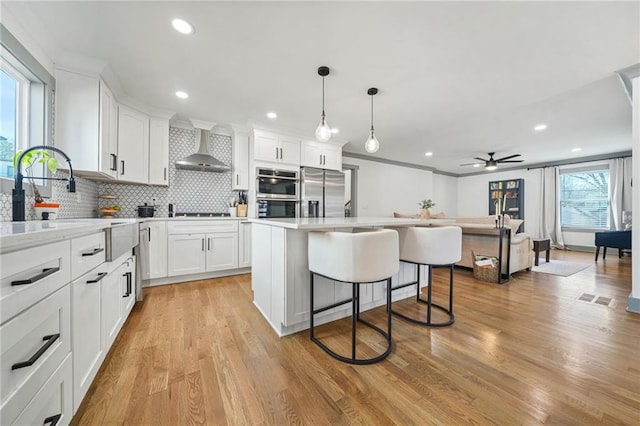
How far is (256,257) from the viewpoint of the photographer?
235cm

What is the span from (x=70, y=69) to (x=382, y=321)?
3830 millimetres

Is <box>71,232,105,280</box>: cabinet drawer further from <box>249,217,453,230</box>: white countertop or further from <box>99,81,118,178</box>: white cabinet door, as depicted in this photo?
<box>99,81,118,178</box>: white cabinet door

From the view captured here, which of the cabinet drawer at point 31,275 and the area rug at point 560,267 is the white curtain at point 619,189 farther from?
the cabinet drawer at point 31,275

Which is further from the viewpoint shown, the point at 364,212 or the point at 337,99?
the point at 364,212

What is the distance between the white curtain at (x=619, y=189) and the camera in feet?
18.0

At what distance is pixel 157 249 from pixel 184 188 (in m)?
1.14

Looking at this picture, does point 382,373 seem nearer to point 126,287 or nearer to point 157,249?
point 126,287

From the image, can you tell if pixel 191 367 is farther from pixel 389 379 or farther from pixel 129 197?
pixel 129 197

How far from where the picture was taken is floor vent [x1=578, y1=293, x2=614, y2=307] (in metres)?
2.56

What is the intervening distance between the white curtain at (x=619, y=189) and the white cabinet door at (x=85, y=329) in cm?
937

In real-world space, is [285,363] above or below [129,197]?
below

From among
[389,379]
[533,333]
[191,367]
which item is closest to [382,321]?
[389,379]

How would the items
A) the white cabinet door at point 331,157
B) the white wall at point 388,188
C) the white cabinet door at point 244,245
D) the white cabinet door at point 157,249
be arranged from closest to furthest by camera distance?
the white cabinet door at point 157,249
the white cabinet door at point 244,245
the white cabinet door at point 331,157
the white wall at point 388,188

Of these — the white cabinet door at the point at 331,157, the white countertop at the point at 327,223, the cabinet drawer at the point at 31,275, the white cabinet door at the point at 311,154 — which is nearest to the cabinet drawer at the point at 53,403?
the cabinet drawer at the point at 31,275
